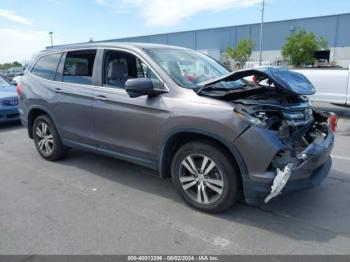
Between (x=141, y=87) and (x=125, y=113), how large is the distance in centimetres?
60

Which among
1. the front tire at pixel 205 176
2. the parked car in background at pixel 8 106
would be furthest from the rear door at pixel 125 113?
the parked car in background at pixel 8 106

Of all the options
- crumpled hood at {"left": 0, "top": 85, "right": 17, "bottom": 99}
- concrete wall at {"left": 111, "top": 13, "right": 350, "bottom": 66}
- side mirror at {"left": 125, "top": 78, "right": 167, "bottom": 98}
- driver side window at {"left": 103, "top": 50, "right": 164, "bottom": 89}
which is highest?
concrete wall at {"left": 111, "top": 13, "right": 350, "bottom": 66}

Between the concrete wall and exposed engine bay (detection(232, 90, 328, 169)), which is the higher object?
the concrete wall

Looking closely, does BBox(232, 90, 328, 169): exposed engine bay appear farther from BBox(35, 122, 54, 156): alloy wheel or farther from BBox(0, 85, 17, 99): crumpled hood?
BBox(0, 85, 17, 99): crumpled hood

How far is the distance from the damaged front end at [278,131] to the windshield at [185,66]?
0.35 meters

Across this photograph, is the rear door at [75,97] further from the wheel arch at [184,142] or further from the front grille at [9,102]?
the front grille at [9,102]

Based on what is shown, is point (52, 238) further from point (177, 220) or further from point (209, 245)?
point (209, 245)

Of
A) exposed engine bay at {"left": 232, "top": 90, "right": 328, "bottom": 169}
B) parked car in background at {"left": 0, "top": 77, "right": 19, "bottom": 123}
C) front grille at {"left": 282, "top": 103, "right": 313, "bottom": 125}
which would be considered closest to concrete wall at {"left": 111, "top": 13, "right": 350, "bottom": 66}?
parked car in background at {"left": 0, "top": 77, "right": 19, "bottom": 123}

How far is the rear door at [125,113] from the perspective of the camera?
12.0 feet

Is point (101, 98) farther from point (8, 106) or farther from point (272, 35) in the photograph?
point (272, 35)

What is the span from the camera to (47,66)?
5.10 m

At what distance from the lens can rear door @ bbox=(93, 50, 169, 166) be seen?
12.0 feet

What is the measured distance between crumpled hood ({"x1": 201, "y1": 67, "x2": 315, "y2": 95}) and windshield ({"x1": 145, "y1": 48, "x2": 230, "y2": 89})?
0.29m

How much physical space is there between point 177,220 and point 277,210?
3.70 feet
